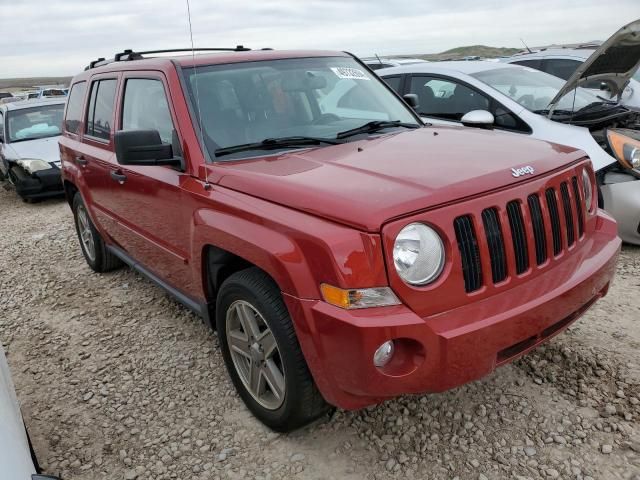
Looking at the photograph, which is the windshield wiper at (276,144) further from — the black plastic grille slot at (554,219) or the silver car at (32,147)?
the silver car at (32,147)

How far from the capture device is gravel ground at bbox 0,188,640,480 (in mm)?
2570

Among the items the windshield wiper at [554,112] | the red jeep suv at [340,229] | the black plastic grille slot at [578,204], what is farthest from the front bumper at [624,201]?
the black plastic grille slot at [578,204]

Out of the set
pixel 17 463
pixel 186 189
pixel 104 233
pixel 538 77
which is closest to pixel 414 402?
pixel 186 189

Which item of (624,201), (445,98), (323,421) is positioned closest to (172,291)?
(323,421)

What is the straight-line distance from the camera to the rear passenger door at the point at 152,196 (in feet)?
10.6

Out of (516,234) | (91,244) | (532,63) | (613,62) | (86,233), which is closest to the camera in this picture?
(516,234)

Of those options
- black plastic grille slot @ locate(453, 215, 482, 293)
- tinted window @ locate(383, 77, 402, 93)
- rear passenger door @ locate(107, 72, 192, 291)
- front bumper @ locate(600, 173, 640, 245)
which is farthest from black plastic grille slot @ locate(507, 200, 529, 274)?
tinted window @ locate(383, 77, 402, 93)

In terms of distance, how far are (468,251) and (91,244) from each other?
4244mm

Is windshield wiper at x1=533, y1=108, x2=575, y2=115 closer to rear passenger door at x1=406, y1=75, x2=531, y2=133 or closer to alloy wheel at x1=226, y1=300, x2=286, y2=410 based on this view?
rear passenger door at x1=406, y1=75, x2=531, y2=133

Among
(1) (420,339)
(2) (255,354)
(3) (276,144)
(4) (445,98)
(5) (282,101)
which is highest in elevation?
(5) (282,101)

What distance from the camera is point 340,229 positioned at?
7.02ft

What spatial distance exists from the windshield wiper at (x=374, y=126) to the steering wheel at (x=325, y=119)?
16 cm

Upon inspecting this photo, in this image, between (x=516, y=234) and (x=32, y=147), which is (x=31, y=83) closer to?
(x=32, y=147)

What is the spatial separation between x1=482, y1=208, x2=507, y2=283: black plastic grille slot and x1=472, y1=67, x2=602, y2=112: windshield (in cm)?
388
